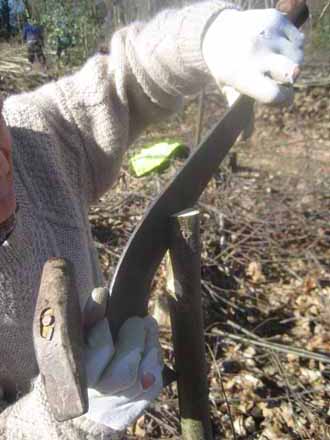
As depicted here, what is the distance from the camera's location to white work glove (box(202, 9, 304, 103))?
1113 mm

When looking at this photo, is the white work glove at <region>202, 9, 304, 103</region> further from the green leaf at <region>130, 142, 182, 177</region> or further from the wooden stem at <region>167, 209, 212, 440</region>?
the green leaf at <region>130, 142, 182, 177</region>

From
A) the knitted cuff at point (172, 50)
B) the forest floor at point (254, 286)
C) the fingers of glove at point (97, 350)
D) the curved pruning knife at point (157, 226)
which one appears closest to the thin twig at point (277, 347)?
the forest floor at point (254, 286)

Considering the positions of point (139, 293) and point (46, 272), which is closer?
point (46, 272)

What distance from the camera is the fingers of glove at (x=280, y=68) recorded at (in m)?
1.11

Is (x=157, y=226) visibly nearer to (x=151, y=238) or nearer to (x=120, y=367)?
(x=151, y=238)

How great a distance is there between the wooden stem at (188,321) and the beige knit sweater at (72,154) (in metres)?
0.22

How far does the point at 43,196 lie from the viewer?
1141mm

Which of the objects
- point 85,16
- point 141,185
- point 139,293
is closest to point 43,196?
point 139,293

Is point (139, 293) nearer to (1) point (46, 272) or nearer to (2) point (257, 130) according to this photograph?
(1) point (46, 272)

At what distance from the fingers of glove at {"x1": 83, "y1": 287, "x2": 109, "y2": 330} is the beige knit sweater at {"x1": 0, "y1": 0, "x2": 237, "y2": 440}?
0.82 ft

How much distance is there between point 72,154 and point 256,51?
507 millimetres

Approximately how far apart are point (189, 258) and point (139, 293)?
0.13 metres

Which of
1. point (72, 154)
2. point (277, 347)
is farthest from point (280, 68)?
point (277, 347)

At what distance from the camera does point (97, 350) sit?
0.86 meters
